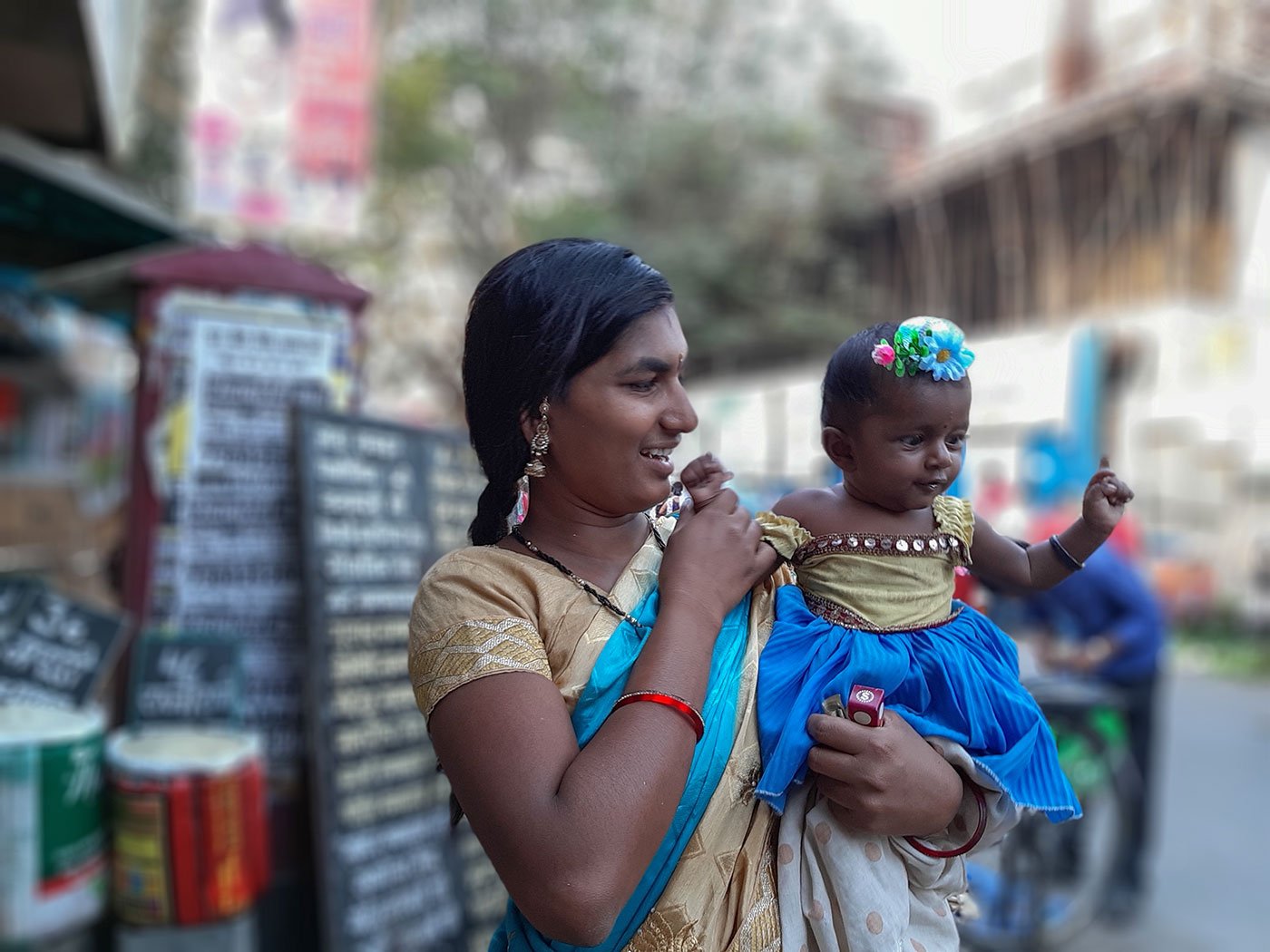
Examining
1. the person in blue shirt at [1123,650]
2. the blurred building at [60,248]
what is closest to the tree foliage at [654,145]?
the blurred building at [60,248]

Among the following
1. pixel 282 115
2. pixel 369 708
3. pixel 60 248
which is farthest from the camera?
pixel 282 115

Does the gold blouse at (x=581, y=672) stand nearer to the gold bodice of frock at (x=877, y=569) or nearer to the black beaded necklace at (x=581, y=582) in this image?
the black beaded necklace at (x=581, y=582)

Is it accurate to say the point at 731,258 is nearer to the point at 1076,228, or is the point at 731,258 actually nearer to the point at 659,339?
the point at 1076,228

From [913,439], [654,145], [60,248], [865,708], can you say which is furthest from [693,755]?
[654,145]

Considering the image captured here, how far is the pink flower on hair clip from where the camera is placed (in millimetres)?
1312

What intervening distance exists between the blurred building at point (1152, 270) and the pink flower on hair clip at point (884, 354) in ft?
29.8

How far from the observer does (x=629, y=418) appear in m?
1.32

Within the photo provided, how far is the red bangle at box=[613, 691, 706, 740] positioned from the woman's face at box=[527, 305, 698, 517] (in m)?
0.27

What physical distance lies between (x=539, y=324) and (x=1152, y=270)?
1369cm

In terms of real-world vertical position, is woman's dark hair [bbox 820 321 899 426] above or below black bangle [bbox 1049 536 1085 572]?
above

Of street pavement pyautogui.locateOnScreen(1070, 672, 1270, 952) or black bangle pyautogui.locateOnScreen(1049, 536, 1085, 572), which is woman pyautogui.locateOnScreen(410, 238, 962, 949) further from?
street pavement pyautogui.locateOnScreen(1070, 672, 1270, 952)

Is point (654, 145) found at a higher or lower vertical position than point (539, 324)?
higher

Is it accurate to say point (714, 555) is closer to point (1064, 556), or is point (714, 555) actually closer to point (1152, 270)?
point (1064, 556)

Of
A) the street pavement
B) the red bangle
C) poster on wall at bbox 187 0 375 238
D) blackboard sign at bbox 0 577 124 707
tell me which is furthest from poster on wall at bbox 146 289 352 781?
poster on wall at bbox 187 0 375 238
